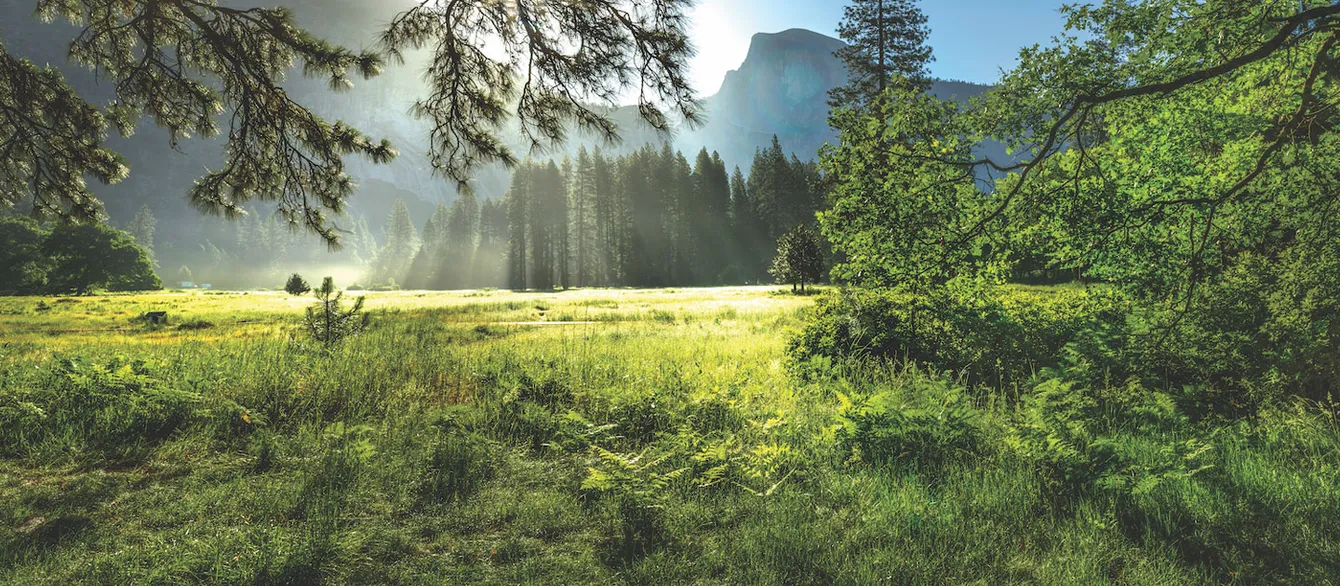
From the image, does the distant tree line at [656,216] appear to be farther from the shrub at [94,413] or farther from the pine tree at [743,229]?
the shrub at [94,413]

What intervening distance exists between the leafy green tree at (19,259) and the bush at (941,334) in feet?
184

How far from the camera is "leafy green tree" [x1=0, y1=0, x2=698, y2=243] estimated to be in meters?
5.54

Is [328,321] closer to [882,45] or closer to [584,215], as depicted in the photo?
[882,45]

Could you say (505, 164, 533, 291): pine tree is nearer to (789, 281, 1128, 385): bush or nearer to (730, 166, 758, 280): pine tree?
(730, 166, 758, 280): pine tree

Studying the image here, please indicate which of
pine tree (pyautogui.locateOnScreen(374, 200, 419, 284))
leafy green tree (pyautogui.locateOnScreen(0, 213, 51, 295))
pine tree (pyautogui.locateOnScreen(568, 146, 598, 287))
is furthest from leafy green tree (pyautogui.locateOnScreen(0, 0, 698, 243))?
pine tree (pyautogui.locateOnScreen(374, 200, 419, 284))

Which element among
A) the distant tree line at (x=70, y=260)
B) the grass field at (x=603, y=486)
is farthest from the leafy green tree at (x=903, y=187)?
the distant tree line at (x=70, y=260)

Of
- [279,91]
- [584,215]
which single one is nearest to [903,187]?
[279,91]

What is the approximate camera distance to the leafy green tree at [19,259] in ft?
135

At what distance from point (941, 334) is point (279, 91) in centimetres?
1045

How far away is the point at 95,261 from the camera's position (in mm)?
47188

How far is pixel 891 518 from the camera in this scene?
364 centimetres

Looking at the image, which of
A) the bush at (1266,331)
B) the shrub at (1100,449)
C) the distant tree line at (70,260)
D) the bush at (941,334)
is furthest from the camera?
the distant tree line at (70,260)

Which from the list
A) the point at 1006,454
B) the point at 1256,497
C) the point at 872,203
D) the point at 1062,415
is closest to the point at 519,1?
the point at 872,203

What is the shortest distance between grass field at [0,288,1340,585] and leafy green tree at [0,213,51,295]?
51.7 m
